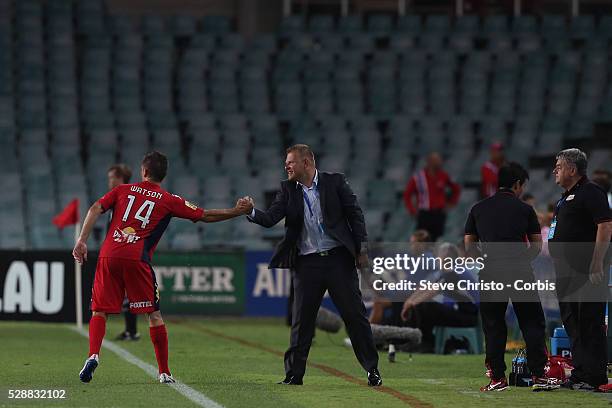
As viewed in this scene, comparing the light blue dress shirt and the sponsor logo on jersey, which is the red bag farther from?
the sponsor logo on jersey

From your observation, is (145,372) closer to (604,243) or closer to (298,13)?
(604,243)

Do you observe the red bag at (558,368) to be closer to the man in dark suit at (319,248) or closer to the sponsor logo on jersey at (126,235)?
the man in dark suit at (319,248)

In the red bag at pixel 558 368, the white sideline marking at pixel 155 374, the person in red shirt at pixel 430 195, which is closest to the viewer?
the white sideline marking at pixel 155 374

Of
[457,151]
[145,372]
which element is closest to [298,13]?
[457,151]

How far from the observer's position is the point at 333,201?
35.8 ft

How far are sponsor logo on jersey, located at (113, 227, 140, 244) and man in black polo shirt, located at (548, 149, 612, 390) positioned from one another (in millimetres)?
3251

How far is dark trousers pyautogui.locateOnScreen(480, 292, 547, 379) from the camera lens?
1083 cm

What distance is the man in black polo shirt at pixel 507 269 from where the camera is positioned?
35.4 ft

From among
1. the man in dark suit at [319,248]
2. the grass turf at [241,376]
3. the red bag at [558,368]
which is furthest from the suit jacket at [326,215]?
the red bag at [558,368]

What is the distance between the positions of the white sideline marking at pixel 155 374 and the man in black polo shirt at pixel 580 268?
2.94m

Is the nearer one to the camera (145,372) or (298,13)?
(145,372)

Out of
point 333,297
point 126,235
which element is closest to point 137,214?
point 126,235

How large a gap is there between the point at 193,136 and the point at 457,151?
485 cm

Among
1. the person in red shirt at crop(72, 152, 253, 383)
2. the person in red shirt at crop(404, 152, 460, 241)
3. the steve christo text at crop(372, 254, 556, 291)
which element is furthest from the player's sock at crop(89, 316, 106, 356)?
the person in red shirt at crop(404, 152, 460, 241)
